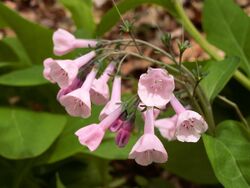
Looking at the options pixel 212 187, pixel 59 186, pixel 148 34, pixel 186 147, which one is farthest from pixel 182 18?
pixel 148 34

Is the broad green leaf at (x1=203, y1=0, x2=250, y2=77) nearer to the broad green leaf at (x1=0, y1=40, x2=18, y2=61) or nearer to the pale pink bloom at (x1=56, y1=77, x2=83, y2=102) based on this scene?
the pale pink bloom at (x1=56, y1=77, x2=83, y2=102)

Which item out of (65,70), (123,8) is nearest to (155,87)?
(65,70)

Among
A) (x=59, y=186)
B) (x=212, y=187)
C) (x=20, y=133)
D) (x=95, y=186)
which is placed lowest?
(x=212, y=187)

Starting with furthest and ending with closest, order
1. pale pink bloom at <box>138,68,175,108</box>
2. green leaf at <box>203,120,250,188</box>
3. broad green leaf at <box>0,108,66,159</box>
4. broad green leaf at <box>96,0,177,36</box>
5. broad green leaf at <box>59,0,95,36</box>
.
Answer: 1. broad green leaf at <box>59,0,95,36</box>
2. broad green leaf at <box>96,0,177,36</box>
3. broad green leaf at <box>0,108,66,159</box>
4. green leaf at <box>203,120,250,188</box>
5. pale pink bloom at <box>138,68,175,108</box>

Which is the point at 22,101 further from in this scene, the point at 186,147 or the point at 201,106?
the point at 201,106

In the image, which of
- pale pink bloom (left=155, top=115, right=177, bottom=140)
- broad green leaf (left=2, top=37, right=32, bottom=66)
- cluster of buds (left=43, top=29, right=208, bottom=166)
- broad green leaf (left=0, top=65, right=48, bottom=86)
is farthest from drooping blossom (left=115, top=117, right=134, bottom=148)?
broad green leaf (left=2, top=37, right=32, bottom=66)

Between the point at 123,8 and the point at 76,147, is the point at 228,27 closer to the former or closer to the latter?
the point at 123,8

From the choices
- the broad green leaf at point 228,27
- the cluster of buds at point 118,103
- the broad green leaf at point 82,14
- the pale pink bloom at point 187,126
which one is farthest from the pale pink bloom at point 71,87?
the broad green leaf at point 82,14
